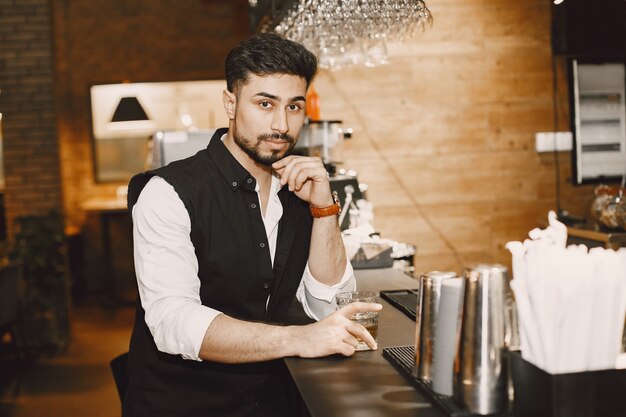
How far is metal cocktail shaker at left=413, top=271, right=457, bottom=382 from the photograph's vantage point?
1311mm

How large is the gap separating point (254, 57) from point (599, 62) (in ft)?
11.9

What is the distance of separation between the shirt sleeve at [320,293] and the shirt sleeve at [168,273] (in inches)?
15.9

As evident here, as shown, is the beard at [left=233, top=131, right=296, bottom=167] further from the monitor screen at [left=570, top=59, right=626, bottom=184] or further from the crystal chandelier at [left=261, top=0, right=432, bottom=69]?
the monitor screen at [left=570, top=59, right=626, bottom=184]

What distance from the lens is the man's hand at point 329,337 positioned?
1.52m

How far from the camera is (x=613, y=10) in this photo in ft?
14.2

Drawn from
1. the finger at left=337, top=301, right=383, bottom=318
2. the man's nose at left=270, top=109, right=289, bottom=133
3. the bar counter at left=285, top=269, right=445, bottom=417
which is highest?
the man's nose at left=270, top=109, right=289, bottom=133

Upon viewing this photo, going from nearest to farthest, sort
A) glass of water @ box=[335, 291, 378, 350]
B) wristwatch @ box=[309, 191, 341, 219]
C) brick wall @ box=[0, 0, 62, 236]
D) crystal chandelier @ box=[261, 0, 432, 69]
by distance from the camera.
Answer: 1. glass of water @ box=[335, 291, 378, 350]
2. wristwatch @ box=[309, 191, 341, 219]
3. crystal chandelier @ box=[261, 0, 432, 69]
4. brick wall @ box=[0, 0, 62, 236]

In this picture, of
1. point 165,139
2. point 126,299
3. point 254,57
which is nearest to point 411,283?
point 254,57

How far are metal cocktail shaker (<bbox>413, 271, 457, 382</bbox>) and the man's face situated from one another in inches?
26.1

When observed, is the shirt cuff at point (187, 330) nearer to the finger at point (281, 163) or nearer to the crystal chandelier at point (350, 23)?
the finger at point (281, 163)

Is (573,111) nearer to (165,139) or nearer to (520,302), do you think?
(165,139)

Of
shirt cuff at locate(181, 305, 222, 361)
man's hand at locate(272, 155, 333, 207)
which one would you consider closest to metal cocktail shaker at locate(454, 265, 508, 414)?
shirt cuff at locate(181, 305, 222, 361)

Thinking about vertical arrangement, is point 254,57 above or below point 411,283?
above

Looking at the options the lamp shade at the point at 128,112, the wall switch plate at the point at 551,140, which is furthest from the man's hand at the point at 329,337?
the lamp shade at the point at 128,112
